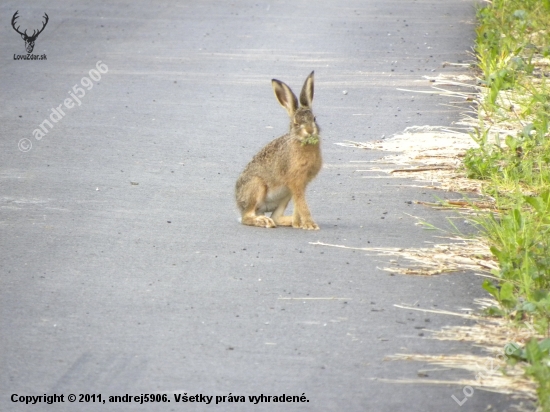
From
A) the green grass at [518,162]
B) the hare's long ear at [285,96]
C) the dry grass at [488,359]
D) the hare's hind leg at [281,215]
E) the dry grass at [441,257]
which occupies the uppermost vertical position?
the hare's long ear at [285,96]

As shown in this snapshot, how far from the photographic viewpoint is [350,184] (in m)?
9.16

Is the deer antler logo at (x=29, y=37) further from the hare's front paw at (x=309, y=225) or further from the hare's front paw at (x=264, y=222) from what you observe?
the hare's front paw at (x=309, y=225)

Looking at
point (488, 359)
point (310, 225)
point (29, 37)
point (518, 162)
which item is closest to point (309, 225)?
point (310, 225)

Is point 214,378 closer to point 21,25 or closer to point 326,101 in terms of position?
point 326,101

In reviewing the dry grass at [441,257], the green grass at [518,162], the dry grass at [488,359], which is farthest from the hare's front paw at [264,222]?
the dry grass at [488,359]

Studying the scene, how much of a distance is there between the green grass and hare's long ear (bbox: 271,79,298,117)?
1619 millimetres

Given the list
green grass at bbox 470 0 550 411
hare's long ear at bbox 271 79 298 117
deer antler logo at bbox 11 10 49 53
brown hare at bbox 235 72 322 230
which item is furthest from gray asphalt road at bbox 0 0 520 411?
hare's long ear at bbox 271 79 298 117

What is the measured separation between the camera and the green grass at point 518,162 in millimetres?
5914

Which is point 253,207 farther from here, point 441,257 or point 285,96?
point 441,257

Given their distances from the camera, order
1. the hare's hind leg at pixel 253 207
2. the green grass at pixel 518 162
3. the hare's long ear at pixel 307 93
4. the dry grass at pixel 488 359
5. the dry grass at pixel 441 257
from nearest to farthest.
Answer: the dry grass at pixel 488 359, the green grass at pixel 518 162, the dry grass at pixel 441 257, the hare's long ear at pixel 307 93, the hare's hind leg at pixel 253 207

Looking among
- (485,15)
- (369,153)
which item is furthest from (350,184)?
(485,15)

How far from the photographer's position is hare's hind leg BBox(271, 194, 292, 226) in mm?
8352

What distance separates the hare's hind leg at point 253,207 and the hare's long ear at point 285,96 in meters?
0.63

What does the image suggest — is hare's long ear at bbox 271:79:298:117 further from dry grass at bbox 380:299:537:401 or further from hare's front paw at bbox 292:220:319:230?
dry grass at bbox 380:299:537:401
